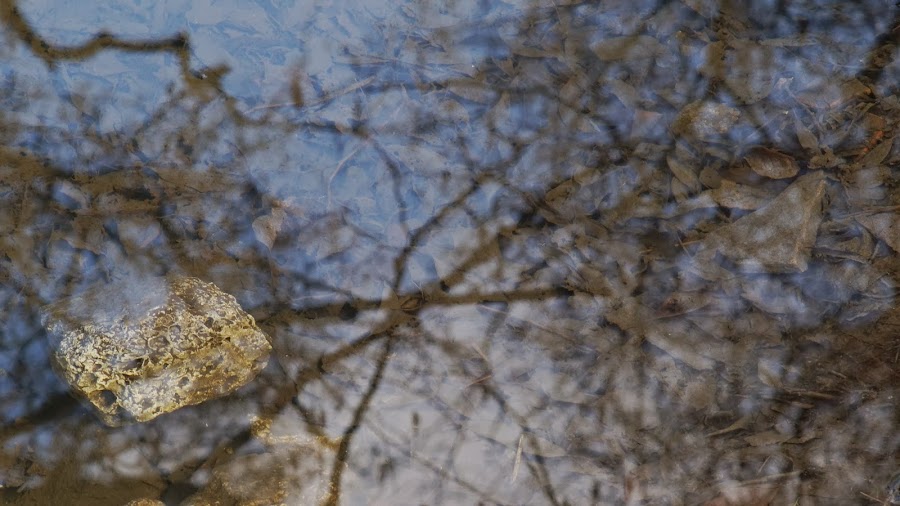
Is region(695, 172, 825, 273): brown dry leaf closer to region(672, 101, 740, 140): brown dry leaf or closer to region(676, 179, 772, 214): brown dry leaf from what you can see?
region(676, 179, 772, 214): brown dry leaf

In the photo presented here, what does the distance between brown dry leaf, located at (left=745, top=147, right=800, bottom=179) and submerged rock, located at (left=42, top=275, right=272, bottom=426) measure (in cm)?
191

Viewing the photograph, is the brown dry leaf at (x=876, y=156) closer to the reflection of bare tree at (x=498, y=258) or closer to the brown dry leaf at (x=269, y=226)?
the reflection of bare tree at (x=498, y=258)

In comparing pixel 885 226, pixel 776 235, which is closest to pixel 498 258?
pixel 776 235

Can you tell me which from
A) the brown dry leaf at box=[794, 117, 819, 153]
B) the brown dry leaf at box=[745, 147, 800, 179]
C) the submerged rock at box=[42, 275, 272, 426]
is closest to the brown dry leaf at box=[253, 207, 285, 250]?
the submerged rock at box=[42, 275, 272, 426]

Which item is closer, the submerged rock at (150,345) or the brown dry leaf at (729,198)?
the submerged rock at (150,345)

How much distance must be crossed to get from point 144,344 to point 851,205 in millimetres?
2508

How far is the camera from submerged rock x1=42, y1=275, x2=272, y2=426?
95.3 inches

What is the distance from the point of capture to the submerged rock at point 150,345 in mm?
2422

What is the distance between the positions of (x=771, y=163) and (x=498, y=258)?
1.08 metres

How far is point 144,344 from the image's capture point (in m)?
2.43

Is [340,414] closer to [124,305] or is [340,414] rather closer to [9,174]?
[124,305]

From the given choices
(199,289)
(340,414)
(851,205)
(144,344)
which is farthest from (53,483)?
(851,205)

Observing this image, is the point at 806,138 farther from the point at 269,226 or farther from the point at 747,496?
the point at 269,226

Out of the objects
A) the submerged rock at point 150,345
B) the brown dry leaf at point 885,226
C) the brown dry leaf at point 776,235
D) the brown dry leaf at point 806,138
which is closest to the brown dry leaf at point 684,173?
the brown dry leaf at point 776,235
